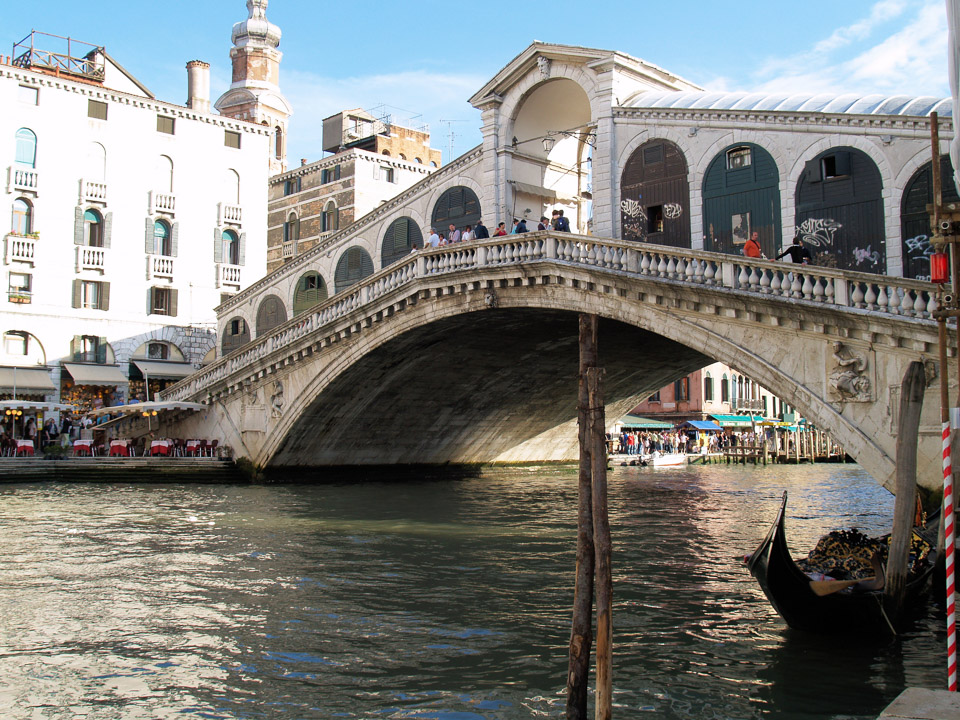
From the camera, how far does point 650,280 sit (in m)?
14.1

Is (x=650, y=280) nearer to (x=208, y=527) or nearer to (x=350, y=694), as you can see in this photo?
(x=208, y=527)

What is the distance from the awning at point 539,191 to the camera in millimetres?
19531

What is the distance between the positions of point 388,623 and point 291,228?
31.3 meters

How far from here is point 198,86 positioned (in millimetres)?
32938

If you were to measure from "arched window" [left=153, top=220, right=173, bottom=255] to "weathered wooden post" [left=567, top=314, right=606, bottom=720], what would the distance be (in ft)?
80.5

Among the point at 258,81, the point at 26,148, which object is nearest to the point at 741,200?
the point at 26,148

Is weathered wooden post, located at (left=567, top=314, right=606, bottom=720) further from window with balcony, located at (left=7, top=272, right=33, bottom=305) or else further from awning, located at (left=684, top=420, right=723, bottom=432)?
awning, located at (left=684, top=420, right=723, bottom=432)

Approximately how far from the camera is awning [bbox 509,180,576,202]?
1953 cm

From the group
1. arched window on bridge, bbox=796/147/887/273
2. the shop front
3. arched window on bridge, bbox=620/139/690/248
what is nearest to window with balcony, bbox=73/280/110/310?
the shop front

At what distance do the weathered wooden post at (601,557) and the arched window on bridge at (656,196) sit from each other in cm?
1003

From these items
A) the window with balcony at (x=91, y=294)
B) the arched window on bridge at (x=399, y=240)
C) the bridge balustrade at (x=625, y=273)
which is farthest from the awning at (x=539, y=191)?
the window with balcony at (x=91, y=294)

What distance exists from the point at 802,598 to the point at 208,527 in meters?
9.25

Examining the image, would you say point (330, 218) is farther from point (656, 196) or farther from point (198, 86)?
point (656, 196)

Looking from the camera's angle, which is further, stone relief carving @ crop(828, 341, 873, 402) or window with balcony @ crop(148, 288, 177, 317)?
window with balcony @ crop(148, 288, 177, 317)
